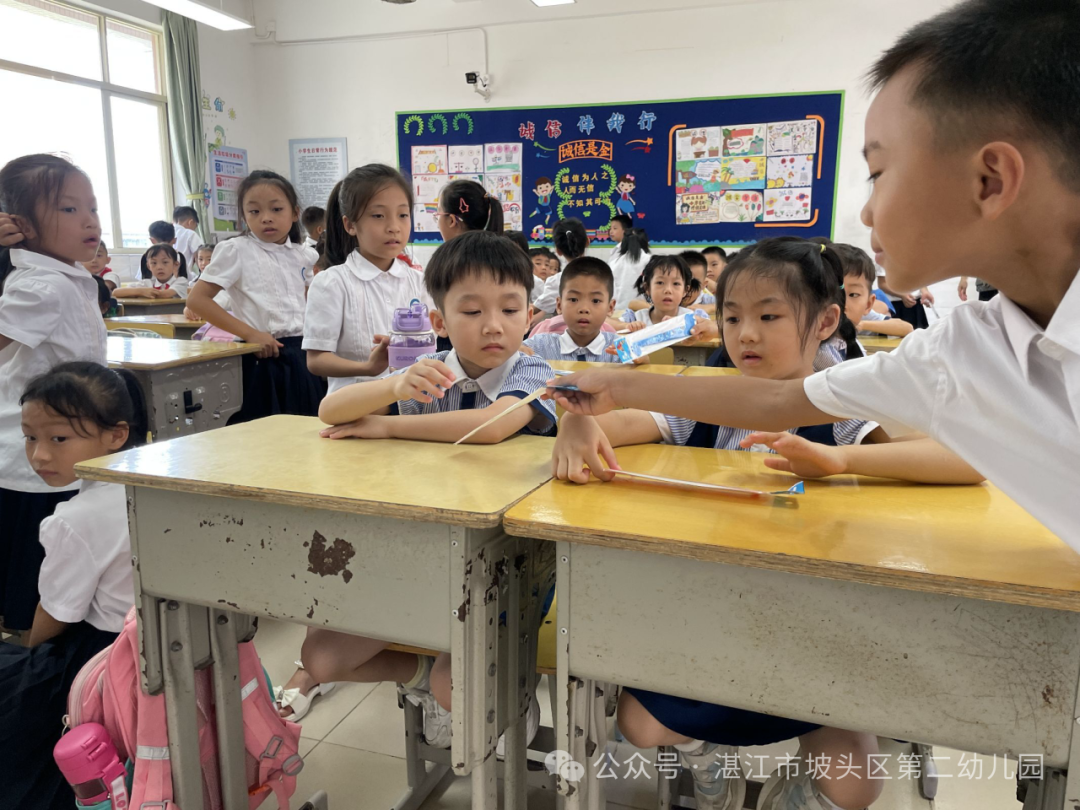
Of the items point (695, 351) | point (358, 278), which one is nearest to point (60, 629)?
point (358, 278)

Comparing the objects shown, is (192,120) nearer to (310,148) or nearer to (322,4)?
(310,148)

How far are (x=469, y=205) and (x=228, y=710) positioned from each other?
5.52 ft

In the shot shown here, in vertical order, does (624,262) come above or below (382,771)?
above

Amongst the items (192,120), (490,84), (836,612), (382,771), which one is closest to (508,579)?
(836,612)

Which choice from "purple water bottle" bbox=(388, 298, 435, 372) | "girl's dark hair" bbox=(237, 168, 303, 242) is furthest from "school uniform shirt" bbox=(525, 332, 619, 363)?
"purple water bottle" bbox=(388, 298, 435, 372)

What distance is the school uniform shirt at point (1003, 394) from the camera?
70 centimetres

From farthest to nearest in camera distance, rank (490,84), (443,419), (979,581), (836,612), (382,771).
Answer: (490,84) → (382,771) → (443,419) → (836,612) → (979,581)

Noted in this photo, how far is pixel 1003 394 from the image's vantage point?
74 centimetres

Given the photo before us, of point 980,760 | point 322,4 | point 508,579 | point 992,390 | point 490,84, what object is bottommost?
point 980,760

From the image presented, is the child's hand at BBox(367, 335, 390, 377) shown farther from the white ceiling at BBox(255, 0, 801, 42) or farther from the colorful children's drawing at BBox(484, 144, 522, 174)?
the white ceiling at BBox(255, 0, 801, 42)

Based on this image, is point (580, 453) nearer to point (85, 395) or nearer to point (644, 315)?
point (85, 395)

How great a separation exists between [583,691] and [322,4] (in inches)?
312

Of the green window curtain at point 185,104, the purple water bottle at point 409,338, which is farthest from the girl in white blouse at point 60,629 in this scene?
the green window curtain at point 185,104

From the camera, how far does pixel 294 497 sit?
37.9 inches
